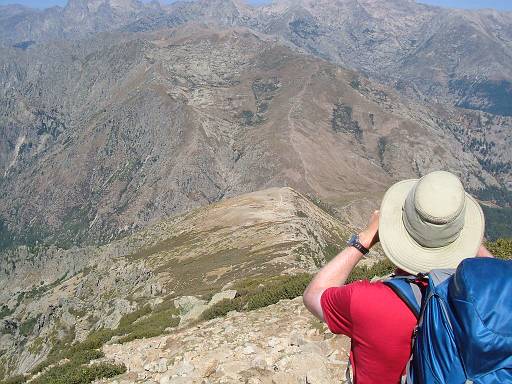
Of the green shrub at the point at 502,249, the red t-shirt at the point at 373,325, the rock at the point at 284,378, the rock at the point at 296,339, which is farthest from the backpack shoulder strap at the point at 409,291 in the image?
the green shrub at the point at 502,249

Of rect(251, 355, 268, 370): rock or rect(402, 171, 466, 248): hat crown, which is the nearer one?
rect(402, 171, 466, 248): hat crown

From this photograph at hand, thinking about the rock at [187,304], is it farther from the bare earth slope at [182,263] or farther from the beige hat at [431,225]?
the beige hat at [431,225]

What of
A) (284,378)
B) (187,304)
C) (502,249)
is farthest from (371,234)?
(187,304)

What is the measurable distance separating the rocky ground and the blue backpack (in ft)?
29.6

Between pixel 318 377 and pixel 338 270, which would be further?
pixel 318 377

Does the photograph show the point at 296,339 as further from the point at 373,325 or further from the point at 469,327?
the point at 469,327

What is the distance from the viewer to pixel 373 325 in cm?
521

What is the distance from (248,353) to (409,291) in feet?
A: 40.7

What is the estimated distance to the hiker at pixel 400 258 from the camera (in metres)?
5.03

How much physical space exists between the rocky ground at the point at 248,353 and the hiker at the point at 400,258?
7.90 meters

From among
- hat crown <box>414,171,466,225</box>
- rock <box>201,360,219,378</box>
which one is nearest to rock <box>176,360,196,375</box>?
rock <box>201,360,219,378</box>

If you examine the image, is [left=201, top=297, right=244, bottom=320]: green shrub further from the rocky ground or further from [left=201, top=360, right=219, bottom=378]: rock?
[left=201, top=360, right=219, bottom=378]: rock

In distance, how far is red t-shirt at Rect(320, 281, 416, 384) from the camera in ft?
16.7

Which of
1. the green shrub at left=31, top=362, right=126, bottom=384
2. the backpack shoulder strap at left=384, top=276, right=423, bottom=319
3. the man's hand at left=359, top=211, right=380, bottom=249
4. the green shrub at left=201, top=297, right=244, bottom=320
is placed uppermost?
the man's hand at left=359, top=211, right=380, bottom=249
